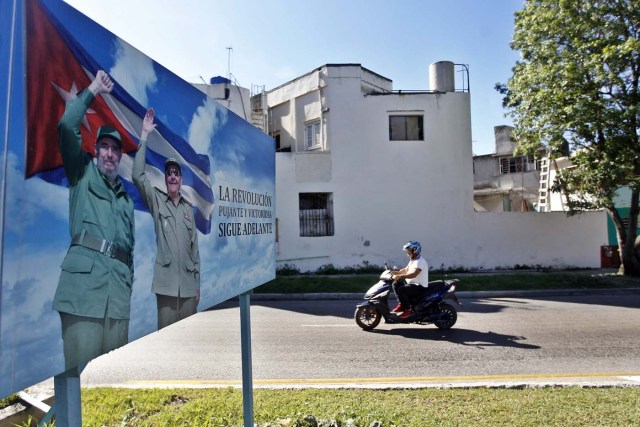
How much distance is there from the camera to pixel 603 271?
17.2 metres

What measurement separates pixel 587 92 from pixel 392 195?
7.08 m

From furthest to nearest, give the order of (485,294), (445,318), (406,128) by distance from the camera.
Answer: (406,128)
(485,294)
(445,318)

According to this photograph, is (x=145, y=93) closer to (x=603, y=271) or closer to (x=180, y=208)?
(x=180, y=208)

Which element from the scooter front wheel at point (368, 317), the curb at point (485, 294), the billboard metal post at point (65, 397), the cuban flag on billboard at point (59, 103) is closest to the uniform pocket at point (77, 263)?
the cuban flag on billboard at point (59, 103)

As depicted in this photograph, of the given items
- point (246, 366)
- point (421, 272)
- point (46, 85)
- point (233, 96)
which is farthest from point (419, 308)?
point (233, 96)

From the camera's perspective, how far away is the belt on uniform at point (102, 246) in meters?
1.71

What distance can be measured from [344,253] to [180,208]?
15.2 m

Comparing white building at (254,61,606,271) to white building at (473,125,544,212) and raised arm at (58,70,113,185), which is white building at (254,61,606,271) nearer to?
white building at (473,125,544,212)

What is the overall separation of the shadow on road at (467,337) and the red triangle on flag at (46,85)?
679cm

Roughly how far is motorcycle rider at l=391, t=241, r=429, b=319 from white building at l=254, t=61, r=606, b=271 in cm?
909

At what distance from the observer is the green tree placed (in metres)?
13.2

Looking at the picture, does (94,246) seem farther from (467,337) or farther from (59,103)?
(467,337)

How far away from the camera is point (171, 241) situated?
7.77 feet

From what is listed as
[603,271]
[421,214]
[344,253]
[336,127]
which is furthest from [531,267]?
[336,127]
